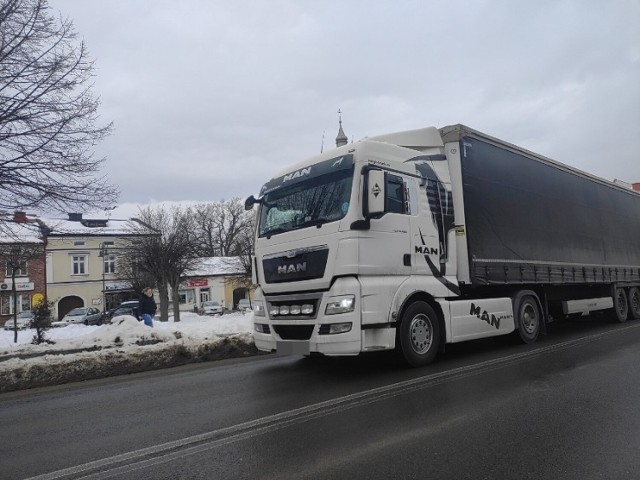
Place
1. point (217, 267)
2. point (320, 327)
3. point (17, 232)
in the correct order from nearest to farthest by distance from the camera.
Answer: point (320, 327)
point (17, 232)
point (217, 267)

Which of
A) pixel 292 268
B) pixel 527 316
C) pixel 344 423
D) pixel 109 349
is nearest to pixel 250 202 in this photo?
pixel 292 268

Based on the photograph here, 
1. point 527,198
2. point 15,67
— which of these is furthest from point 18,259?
point 527,198

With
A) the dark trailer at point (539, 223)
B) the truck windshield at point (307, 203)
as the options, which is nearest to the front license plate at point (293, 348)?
the truck windshield at point (307, 203)

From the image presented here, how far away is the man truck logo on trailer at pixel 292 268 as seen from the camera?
6824mm

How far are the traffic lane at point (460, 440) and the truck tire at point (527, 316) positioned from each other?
10.1ft

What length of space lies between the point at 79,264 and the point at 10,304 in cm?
683

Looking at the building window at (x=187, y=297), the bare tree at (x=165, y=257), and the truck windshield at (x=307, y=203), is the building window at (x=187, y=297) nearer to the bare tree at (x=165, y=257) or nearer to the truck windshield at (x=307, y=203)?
the bare tree at (x=165, y=257)

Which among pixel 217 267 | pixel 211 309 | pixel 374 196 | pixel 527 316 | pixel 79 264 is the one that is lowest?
pixel 211 309

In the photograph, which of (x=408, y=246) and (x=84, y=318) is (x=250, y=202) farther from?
(x=84, y=318)

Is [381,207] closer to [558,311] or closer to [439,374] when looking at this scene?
[439,374]

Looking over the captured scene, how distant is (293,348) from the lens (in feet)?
22.2

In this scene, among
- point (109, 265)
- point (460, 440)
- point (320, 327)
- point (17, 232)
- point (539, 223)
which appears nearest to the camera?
point (460, 440)

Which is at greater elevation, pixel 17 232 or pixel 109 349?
pixel 17 232

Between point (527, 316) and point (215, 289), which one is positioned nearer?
point (527, 316)
